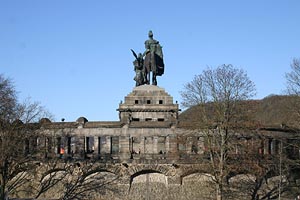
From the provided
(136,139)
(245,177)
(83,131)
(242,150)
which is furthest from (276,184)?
(83,131)

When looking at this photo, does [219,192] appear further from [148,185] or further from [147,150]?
[147,150]

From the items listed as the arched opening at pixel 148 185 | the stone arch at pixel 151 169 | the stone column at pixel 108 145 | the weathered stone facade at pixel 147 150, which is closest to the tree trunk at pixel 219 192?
the weathered stone facade at pixel 147 150

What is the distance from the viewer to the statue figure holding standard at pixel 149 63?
171 ft

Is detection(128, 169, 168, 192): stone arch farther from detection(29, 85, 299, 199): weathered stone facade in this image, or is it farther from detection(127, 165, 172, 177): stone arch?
detection(127, 165, 172, 177): stone arch

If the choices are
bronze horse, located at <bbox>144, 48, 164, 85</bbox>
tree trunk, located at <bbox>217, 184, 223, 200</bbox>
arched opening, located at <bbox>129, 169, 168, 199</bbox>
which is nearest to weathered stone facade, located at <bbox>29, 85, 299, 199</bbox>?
arched opening, located at <bbox>129, 169, 168, 199</bbox>

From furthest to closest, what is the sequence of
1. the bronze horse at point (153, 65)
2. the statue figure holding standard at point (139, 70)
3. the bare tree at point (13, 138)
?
the statue figure holding standard at point (139, 70) < the bronze horse at point (153, 65) < the bare tree at point (13, 138)

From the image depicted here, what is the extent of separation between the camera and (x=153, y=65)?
5166 cm

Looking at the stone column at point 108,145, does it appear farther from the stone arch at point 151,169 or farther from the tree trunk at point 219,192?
the tree trunk at point 219,192

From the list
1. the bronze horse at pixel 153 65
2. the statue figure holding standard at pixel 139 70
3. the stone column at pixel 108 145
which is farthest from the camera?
the statue figure holding standard at pixel 139 70

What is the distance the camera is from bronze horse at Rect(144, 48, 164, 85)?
170ft

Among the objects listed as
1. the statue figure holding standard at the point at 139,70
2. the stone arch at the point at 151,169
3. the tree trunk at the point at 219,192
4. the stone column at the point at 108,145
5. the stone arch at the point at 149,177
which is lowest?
the tree trunk at the point at 219,192

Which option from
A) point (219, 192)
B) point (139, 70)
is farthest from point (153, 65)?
point (219, 192)

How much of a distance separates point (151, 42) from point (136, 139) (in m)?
11.1

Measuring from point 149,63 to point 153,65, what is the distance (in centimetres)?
56
